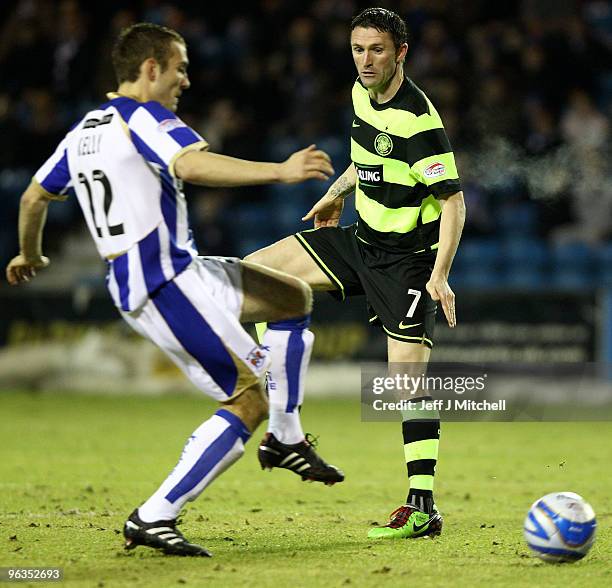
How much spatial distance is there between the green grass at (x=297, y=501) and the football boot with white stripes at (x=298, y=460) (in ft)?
0.95

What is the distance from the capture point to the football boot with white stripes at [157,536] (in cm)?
483

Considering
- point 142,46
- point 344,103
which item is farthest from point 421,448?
point 344,103

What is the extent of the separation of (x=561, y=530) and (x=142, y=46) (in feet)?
8.45

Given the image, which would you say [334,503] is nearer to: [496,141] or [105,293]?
[105,293]

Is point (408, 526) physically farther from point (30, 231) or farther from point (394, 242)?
point (30, 231)

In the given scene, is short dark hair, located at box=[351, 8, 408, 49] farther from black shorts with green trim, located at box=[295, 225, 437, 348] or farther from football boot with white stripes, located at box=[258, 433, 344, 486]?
football boot with white stripes, located at box=[258, 433, 344, 486]

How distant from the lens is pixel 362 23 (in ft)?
18.9

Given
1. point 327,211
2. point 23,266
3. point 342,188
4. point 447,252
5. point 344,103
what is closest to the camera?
point 23,266

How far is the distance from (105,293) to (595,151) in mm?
5882

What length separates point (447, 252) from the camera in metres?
5.52

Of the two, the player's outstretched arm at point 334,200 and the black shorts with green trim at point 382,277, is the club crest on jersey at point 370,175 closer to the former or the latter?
the player's outstretched arm at point 334,200

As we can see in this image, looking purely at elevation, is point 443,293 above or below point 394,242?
below

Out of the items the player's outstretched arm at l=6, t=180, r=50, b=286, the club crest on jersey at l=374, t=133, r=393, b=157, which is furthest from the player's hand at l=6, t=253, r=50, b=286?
the club crest on jersey at l=374, t=133, r=393, b=157

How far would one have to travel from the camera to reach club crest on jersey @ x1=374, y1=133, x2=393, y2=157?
19.2 ft
